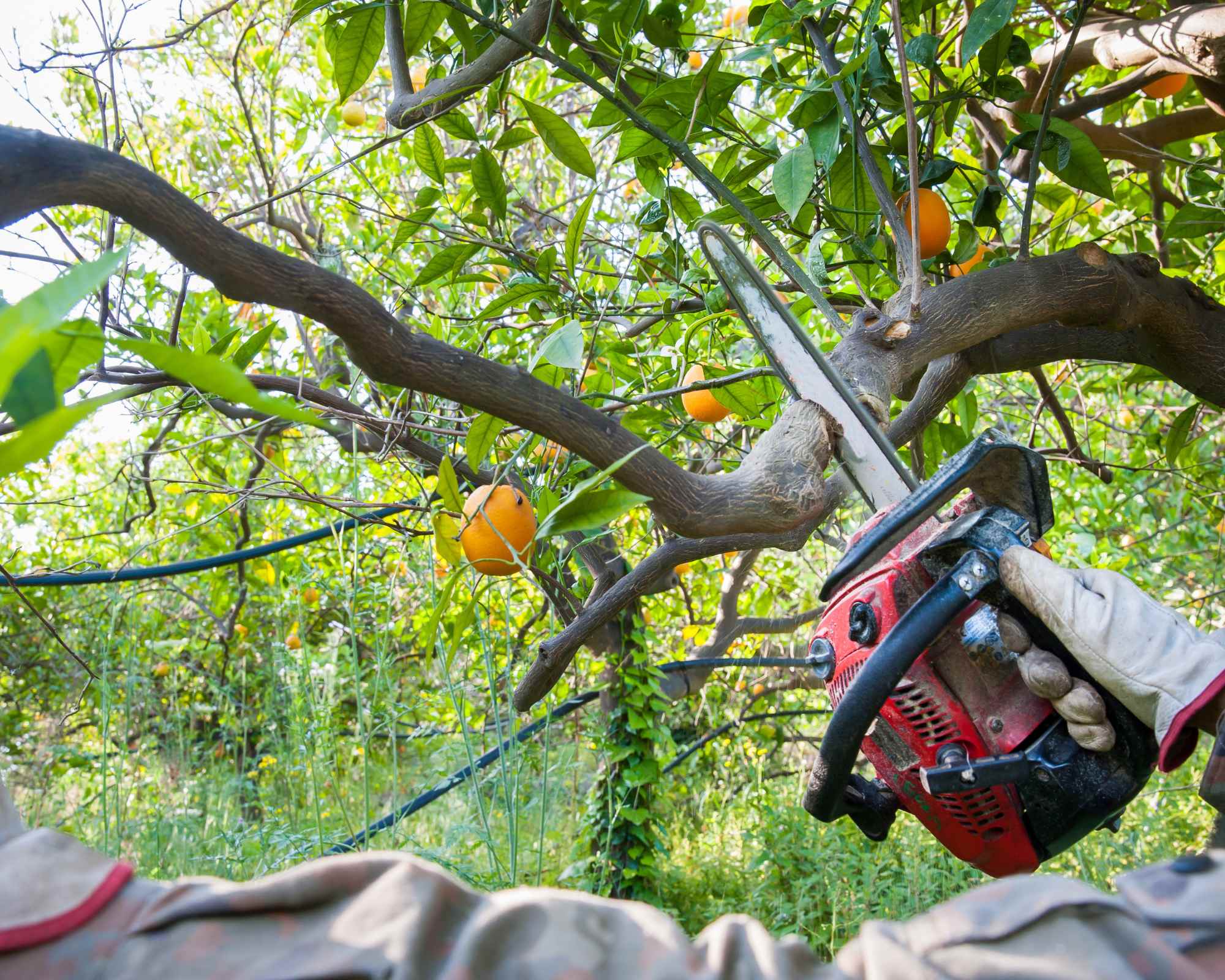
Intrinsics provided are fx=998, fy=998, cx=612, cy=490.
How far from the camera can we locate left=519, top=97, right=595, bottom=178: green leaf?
143 cm

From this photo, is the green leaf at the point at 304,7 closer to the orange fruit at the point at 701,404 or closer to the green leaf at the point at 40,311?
the orange fruit at the point at 701,404

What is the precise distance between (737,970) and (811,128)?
1.13 metres

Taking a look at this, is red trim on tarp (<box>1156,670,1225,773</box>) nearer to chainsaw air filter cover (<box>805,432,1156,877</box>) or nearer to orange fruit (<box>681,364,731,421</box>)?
chainsaw air filter cover (<box>805,432,1156,877</box>)

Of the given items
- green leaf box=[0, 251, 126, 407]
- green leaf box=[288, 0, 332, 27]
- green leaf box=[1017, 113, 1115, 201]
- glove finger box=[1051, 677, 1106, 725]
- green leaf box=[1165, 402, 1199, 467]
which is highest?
green leaf box=[288, 0, 332, 27]

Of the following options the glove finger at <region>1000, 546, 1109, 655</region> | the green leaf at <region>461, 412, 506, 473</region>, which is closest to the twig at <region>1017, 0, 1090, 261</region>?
the glove finger at <region>1000, 546, 1109, 655</region>

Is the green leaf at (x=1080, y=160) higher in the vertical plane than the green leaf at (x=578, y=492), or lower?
higher

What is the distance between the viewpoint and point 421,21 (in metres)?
1.35

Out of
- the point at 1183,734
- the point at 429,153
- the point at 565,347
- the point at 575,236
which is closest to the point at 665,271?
the point at 575,236

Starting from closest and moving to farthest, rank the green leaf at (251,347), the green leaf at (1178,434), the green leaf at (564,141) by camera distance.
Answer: the green leaf at (251,347)
the green leaf at (564,141)
the green leaf at (1178,434)

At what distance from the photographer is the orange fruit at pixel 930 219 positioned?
136cm

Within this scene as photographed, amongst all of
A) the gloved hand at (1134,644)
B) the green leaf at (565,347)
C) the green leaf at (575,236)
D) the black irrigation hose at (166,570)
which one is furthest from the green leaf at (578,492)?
the black irrigation hose at (166,570)

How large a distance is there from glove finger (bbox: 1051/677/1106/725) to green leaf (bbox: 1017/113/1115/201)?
843 mm

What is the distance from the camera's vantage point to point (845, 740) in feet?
3.03

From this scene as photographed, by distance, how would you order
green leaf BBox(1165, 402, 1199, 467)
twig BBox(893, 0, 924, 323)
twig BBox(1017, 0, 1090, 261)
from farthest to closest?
green leaf BBox(1165, 402, 1199, 467) → twig BBox(1017, 0, 1090, 261) → twig BBox(893, 0, 924, 323)
